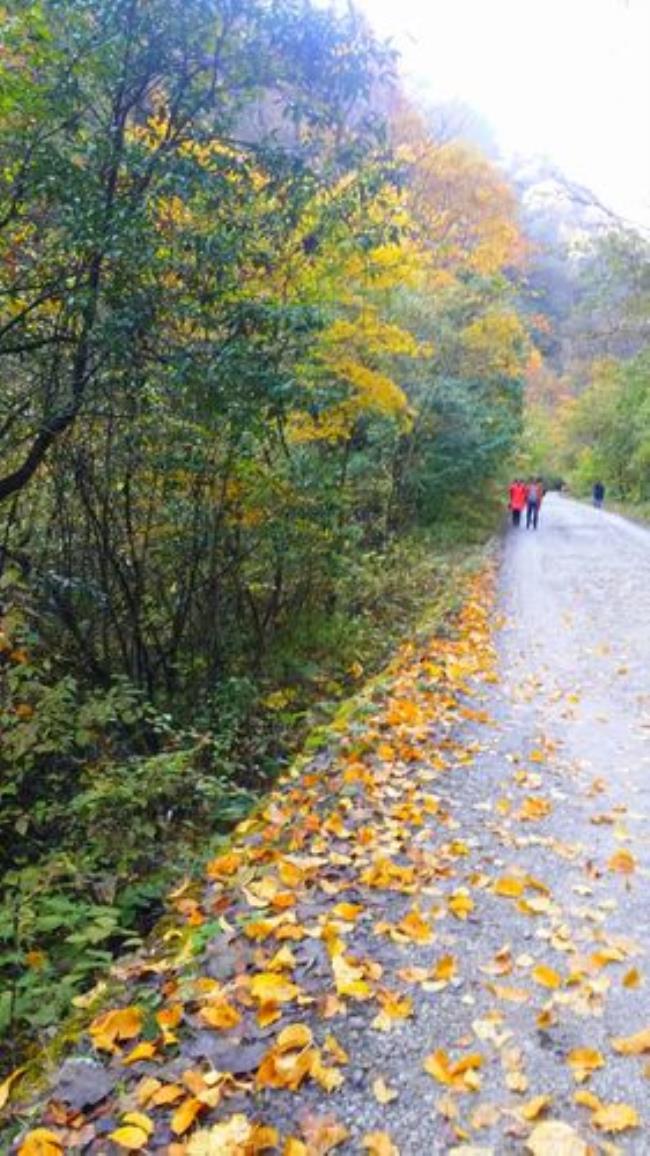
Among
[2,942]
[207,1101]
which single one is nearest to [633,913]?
[207,1101]

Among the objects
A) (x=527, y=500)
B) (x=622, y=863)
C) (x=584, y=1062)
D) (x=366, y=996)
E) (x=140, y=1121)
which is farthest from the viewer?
(x=527, y=500)

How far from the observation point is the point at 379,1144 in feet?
9.21

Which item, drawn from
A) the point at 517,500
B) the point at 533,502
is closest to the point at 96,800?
the point at 517,500

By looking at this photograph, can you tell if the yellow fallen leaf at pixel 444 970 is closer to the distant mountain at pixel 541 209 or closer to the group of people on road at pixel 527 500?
the group of people on road at pixel 527 500

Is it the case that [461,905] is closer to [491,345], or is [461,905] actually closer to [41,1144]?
[41,1144]

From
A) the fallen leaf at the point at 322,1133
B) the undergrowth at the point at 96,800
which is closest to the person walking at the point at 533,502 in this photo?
the undergrowth at the point at 96,800

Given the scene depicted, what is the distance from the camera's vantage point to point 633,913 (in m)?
4.29

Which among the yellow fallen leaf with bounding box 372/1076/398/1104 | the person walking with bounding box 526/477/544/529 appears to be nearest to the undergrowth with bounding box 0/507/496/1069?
the yellow fallen leaf with bounding box 372/1076/398/1104

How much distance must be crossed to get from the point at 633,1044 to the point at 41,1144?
2.12 metres

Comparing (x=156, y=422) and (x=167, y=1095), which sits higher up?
(x=156, y=422)

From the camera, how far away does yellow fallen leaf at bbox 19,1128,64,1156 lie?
280 centimetres

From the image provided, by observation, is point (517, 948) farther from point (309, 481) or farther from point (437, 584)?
point (437, 584)

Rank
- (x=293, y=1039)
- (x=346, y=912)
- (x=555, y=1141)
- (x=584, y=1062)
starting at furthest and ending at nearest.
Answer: (x=346, y=912) → (x=293, y=1039) → (x=584, y=1062) → (x=555, y=1141)

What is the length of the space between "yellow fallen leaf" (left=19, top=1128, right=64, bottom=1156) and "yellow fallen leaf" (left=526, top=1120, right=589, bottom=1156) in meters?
1.52
